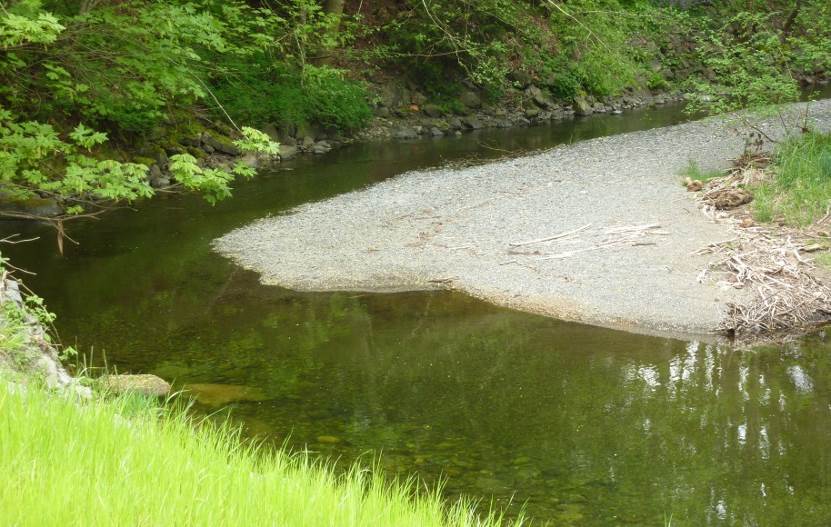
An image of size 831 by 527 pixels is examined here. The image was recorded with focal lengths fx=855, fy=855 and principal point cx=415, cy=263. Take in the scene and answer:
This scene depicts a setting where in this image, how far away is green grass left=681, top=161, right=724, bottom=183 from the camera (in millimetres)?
13523

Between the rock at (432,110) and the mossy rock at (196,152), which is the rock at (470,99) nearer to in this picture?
the rock at (432,110)

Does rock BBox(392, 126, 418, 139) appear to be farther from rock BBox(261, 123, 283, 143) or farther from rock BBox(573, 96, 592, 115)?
rock BBox(573, 96, 592, 115)

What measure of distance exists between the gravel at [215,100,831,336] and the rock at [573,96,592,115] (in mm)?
9288

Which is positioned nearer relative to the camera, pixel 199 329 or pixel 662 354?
pixel 662 354

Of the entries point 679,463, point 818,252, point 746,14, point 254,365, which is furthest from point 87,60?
point 746,14

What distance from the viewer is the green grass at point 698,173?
13.5 metres

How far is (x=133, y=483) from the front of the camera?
3.03 meters

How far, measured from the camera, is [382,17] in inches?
912

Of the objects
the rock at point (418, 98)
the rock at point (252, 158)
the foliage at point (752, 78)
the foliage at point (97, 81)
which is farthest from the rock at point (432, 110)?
the foliage at point (97, 81)

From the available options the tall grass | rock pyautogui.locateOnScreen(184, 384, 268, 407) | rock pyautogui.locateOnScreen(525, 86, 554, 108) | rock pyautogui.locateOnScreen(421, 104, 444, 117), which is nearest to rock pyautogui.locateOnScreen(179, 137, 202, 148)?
rock pyautogui.locateOnScreen(421, 104, 444, 117)

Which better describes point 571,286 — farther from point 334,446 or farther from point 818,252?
point 334,446

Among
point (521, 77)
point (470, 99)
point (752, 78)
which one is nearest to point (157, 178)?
point (752, 78)

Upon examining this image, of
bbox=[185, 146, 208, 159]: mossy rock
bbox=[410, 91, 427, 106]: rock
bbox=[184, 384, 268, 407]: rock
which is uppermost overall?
bbox=[410, 91, 427, 106]: rock

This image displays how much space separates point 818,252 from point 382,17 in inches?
624
